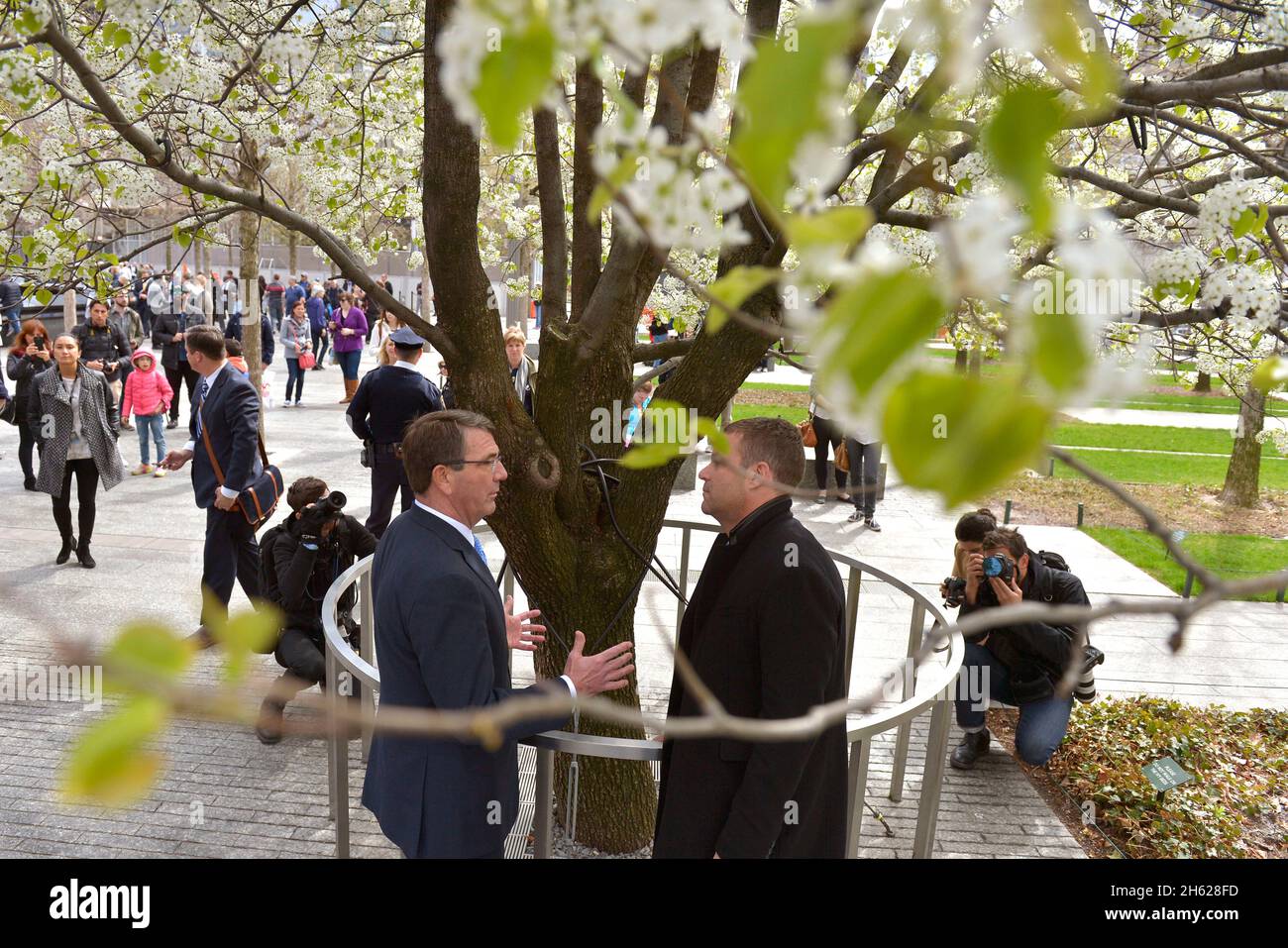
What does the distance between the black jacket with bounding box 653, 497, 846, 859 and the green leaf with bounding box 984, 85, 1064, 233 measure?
2669 mm

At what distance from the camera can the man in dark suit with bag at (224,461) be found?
712 centimetres

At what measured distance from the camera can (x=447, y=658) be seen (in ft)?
10.7

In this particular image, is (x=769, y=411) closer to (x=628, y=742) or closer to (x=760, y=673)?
(x=760, y=673)

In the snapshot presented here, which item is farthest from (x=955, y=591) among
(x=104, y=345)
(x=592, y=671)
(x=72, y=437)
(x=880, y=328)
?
(x=104, y=345)

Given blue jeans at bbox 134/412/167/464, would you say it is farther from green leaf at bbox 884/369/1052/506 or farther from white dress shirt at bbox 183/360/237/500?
green leaf at bbox 884/369/1052/506

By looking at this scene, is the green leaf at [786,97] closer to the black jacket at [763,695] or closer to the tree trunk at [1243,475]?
the black jacket at [763,695]

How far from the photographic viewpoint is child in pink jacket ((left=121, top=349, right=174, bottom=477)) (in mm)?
12359

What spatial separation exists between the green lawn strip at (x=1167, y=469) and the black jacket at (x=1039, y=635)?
9.97m

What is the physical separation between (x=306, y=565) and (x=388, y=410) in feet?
9.68

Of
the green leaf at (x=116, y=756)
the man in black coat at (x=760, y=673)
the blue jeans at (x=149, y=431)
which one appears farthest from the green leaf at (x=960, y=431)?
the blue jeans at (x=149, y=431)

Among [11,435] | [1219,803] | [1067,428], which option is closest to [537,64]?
[1219,803]

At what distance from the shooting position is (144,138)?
3.71 metres
